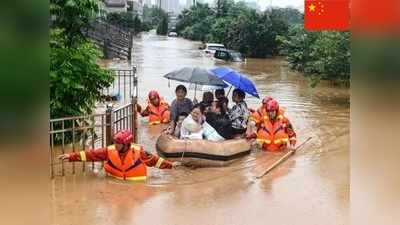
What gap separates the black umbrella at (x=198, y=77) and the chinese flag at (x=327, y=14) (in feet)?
27.0

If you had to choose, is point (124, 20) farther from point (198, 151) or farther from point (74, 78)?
point (198, 151)

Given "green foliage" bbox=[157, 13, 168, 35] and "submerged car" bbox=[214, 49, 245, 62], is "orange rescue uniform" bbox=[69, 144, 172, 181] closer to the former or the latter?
"submerged car" bbox=[214, 49, 245, 62]

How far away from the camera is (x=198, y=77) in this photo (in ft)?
34.9

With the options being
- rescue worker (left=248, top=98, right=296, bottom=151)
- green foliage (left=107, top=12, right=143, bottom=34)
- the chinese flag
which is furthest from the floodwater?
green foliage (left=107, top=12, right=143, bottom=34)

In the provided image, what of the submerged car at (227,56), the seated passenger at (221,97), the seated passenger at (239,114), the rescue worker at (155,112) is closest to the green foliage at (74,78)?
the seated passenger at (221,97)

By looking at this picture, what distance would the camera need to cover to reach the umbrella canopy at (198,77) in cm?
1059

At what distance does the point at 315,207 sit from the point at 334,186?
1.19 meters

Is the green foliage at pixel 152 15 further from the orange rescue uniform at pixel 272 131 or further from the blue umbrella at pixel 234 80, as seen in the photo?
the orange rescue uniform at pixel 272 131

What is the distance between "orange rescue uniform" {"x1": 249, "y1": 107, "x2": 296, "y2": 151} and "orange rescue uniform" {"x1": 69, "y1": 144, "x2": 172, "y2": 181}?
2.98 meters
